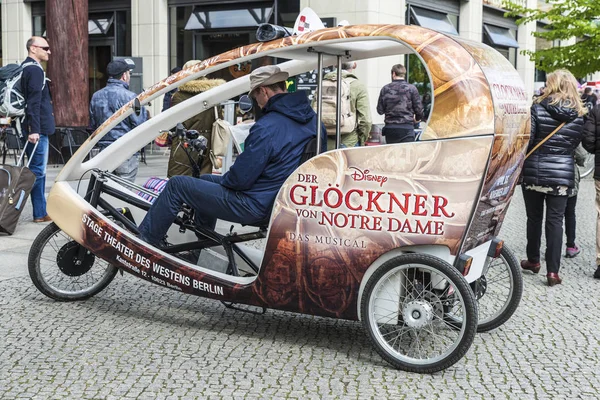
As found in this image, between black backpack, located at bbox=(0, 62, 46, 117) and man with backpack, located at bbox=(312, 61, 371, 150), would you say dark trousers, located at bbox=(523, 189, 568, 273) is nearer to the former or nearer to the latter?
man with backpack, located at bbox=(312, 61, 371, 150)

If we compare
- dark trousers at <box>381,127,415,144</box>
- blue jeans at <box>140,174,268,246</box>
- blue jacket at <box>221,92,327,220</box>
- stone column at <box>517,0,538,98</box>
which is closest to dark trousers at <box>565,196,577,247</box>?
dark trousers at <box>381,127,415,144</box>

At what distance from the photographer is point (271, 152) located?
16.3 feet

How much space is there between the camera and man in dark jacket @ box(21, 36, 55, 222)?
8.95m

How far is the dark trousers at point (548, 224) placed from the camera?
700 centimetres

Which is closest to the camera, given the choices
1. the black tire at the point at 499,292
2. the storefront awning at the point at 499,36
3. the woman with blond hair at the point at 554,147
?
the black tire at the point at 499,292

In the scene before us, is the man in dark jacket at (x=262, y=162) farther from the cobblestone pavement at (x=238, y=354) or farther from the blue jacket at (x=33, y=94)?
the blue jacket at (x=33, y=94)

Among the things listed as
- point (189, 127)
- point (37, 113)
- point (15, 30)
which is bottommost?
point (189, 127)

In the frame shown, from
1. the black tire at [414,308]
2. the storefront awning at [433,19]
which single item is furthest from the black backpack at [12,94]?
the storefront awning at [433,19]

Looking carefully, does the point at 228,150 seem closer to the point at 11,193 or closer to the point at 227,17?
the point at 11,193

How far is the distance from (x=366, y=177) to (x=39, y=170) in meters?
5.60

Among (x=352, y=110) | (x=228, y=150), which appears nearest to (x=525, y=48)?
(x=352, y=110)

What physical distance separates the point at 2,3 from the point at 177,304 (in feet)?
63.8

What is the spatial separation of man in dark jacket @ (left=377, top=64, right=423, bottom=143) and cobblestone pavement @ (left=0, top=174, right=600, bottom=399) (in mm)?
5278

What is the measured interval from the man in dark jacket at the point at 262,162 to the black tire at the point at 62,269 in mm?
1075
